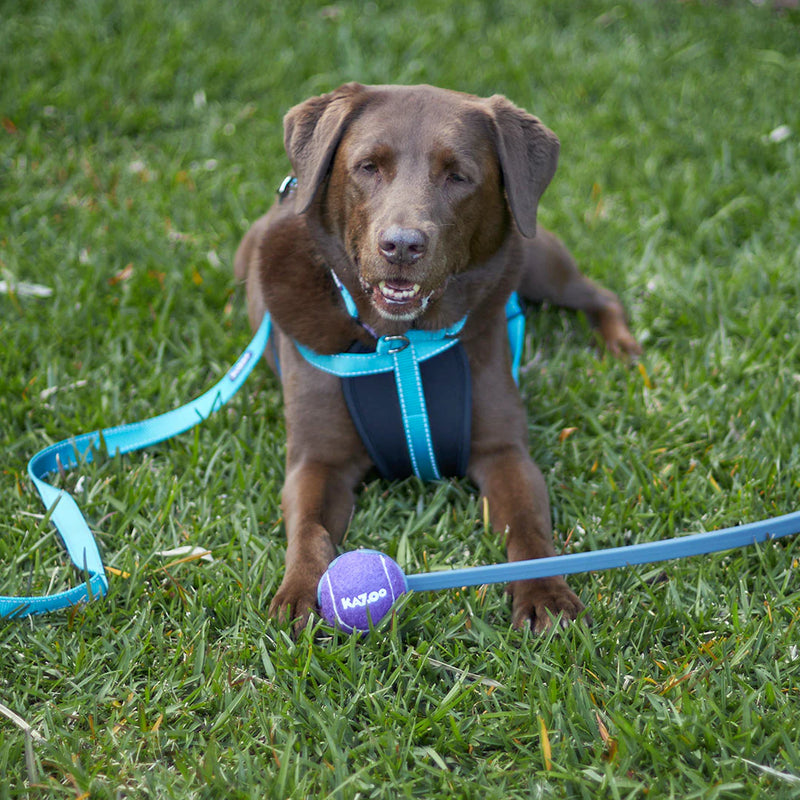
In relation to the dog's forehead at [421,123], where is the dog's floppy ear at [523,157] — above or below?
below

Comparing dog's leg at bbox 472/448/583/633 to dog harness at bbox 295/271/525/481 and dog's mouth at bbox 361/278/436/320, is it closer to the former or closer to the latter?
dog harness at bbox 295/271/525/481

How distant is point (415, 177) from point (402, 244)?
0.27 meters

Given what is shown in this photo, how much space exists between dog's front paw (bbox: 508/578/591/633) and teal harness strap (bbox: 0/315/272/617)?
1.17 metres

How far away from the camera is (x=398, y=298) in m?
2.67

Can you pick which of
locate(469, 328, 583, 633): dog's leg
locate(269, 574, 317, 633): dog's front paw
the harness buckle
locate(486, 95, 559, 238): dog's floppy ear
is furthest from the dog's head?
locate(269, 574, 317, 633): dog's front paw

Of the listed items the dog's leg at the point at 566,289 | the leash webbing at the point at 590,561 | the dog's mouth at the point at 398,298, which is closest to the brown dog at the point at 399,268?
the dog's mouth at the point at 398,298

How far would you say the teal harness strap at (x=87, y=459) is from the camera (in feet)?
8.14

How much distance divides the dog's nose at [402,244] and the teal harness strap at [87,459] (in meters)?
0.87

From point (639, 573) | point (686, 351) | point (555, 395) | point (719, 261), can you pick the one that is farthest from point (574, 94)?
point (639, 573)

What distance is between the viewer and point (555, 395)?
139 inches

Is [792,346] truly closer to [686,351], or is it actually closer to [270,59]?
[686,351]

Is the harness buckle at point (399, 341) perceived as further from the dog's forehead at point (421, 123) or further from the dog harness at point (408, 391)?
the dog's forehead at point (421, 123)

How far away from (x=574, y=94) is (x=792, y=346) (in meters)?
2.60

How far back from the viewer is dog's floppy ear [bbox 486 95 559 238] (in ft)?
9.16
